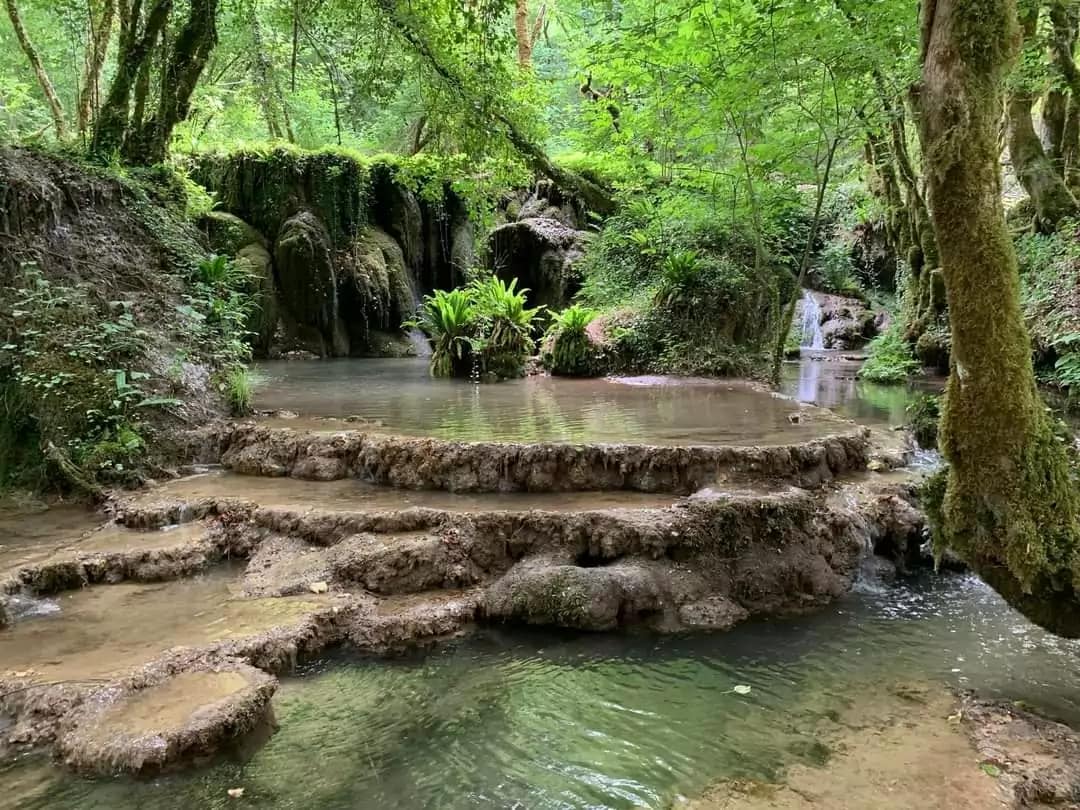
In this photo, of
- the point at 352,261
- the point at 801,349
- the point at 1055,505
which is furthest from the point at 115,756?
the point at 801,349

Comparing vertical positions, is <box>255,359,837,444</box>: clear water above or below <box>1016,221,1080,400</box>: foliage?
below

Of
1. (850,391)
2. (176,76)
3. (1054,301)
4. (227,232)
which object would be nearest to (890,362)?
(850,391)

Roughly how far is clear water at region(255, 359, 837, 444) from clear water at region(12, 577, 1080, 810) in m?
2.44

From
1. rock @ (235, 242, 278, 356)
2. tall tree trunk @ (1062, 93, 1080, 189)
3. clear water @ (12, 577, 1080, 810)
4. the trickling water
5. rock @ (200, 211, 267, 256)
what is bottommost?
clear water @ (12, 577, 1080, 810)

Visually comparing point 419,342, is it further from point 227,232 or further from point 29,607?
point 29,607

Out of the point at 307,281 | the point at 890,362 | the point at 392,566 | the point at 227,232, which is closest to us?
the point at 392,566

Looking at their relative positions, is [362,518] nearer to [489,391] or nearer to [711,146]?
[489,391]

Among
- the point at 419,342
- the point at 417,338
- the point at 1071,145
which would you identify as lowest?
the point at 419,342

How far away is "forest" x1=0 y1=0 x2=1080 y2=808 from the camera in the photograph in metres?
3.63

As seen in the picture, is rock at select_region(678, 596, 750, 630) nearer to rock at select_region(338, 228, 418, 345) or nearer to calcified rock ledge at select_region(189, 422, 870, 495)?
calcified rock ledge at select_region(189, 422, 870, 495)

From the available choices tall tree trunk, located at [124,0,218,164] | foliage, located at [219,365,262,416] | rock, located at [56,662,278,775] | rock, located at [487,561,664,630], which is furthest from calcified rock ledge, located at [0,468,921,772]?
tall tree trunk, located at [124,0,218,164]

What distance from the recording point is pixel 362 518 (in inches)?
225

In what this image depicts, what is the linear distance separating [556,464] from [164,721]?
380 cm

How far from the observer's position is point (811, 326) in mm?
19453
